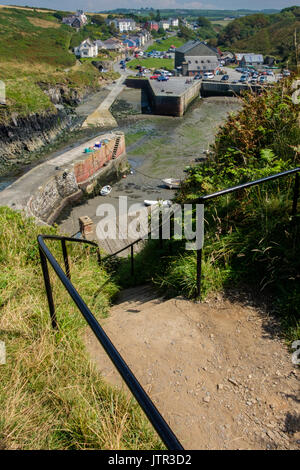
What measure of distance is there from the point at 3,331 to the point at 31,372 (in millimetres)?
A: 689

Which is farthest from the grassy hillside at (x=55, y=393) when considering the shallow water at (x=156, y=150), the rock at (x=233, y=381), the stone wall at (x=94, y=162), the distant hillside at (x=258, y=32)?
the distant hillside at (x=258, y=32)

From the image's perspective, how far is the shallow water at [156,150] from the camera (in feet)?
87.2

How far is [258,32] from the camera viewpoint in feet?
367

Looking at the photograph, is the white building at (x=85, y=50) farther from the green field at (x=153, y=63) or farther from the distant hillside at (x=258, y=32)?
the distant hillside at (x=258, y=32)

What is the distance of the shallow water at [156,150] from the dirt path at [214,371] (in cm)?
1311

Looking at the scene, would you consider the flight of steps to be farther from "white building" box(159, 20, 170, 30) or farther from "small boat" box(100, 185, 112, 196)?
"white building" box(159, 20, 170, 30)

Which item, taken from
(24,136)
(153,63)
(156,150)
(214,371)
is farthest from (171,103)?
(214,371)

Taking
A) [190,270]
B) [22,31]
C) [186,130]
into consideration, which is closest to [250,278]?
[190,270]

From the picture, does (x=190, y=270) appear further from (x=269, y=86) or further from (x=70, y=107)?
(x=70, y=107)

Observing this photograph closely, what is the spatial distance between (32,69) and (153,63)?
44320 mm

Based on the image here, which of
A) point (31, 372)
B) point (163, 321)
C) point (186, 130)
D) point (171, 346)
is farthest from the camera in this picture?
point (186, 130)

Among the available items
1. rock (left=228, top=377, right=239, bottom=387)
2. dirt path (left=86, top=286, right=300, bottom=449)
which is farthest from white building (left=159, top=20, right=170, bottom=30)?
rock (left=228, top=377, right=239, bottom=387)

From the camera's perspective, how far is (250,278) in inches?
154

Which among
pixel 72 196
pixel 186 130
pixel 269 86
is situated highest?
pixel 269 86
